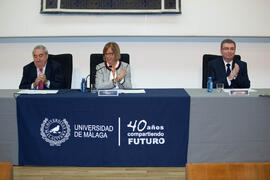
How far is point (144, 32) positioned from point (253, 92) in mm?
1692

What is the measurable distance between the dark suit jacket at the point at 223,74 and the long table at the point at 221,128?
67cm

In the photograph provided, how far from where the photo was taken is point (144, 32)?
395 centimetres

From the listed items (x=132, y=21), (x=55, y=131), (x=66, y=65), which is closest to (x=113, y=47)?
(x=66, y=65)

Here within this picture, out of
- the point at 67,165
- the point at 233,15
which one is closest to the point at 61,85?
the point at 67,165

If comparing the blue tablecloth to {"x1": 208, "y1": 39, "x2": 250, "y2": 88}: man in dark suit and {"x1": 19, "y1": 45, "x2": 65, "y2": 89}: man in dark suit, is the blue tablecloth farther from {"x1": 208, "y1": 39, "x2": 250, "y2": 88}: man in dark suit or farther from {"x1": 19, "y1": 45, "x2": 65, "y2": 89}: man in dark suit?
{"x1": 208, "y1": 39, "x2": 250, "y2": 88}: man in dark suit

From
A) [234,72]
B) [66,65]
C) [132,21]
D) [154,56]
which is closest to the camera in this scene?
[234,72]

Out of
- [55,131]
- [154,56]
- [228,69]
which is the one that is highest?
[154,56]

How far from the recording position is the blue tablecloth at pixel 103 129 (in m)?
2.53

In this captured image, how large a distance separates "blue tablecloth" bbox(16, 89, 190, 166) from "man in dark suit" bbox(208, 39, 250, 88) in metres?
0.92

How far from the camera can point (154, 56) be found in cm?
443

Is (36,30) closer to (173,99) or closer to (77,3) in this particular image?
(77,3)

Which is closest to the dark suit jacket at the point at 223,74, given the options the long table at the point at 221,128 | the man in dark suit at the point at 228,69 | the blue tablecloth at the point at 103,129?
the man in dark suit at the point at 228,69

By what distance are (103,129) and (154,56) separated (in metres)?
2.11

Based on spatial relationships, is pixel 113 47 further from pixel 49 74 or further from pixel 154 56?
pixel 154 56
